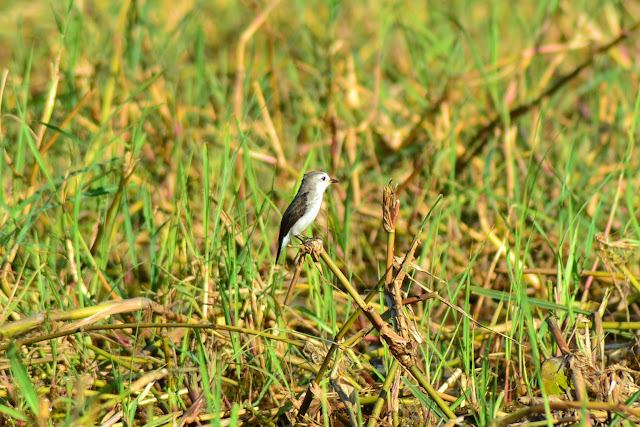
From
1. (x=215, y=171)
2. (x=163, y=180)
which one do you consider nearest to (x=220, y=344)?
(x=215, y=171)

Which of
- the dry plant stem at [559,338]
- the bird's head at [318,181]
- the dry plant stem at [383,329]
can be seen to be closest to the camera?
the dry plant stem at [383,329]

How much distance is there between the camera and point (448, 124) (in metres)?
5.10

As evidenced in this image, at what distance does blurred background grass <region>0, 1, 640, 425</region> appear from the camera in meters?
3.23

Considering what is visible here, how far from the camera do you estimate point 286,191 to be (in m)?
4.88

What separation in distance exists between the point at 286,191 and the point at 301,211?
3.09ft

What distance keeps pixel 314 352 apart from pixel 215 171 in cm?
184

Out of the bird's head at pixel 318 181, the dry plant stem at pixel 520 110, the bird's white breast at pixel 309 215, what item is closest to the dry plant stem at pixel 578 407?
the bird's white breast at pixel 309 215

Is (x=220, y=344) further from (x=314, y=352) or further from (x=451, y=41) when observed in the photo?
(x=451, y=41)

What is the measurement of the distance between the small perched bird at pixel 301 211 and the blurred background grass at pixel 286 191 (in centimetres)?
11

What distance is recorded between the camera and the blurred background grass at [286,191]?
3227mm

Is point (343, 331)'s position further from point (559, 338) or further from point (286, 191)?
point (286, 191)

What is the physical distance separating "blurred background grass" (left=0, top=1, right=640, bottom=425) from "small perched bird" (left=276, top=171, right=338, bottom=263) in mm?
107

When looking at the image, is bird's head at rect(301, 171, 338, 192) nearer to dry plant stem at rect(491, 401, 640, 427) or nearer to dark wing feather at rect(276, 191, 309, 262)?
dark wing feather at rect(276, 191, 309, 262)

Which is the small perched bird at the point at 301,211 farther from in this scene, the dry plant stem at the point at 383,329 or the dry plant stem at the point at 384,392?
the dry plant stem at the point at 383,329
